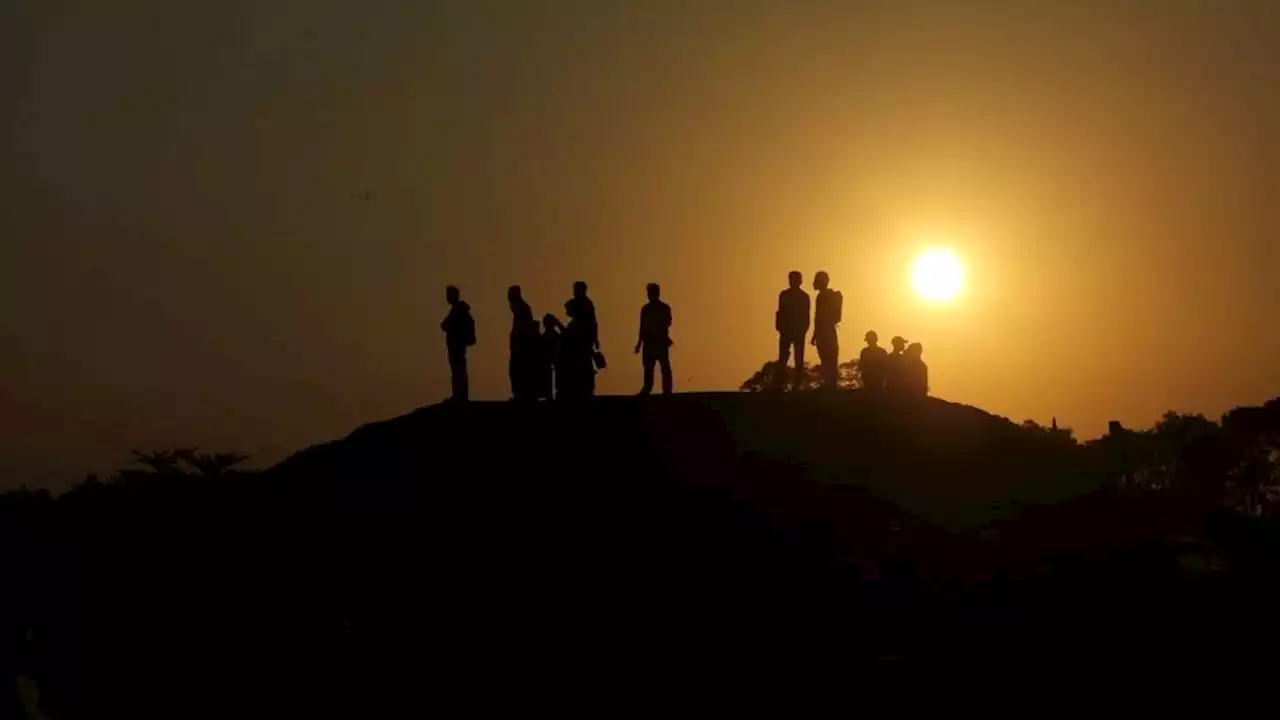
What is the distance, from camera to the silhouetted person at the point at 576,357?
2614cm

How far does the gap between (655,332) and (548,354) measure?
2.00 meters

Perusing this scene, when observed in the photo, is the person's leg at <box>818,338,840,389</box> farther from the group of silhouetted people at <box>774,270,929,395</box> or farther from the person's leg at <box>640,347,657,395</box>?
the person's leg at <box>640,347,657,395</box>

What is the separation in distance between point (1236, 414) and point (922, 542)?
44.9 metres

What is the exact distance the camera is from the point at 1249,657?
1723cm

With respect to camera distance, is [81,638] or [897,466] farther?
[897,466]

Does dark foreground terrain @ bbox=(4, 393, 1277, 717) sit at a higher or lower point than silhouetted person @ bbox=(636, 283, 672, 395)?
lower

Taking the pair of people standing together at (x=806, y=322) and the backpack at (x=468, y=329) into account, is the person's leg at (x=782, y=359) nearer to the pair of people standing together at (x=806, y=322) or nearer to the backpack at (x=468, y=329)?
the pair of people standing together at (x=806, y=322)

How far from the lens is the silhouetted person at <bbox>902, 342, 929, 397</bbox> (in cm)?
2972

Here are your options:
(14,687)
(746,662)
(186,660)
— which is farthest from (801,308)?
(14,687)

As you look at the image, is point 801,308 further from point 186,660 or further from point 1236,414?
point 1236,414

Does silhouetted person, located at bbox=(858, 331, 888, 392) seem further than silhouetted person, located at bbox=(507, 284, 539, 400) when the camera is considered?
Yes

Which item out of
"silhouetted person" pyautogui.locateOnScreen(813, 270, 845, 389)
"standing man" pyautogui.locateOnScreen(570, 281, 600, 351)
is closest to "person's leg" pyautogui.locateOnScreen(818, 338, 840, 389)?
"silhouetted person" pyautogui.locateOnScreen(813, 270, 845, 389)

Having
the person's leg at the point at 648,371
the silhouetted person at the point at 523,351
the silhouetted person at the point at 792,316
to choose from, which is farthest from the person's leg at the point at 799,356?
the silhouetted person at the point at 523,351

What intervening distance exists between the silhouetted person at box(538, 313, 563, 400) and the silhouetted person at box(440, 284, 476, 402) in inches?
49.7
